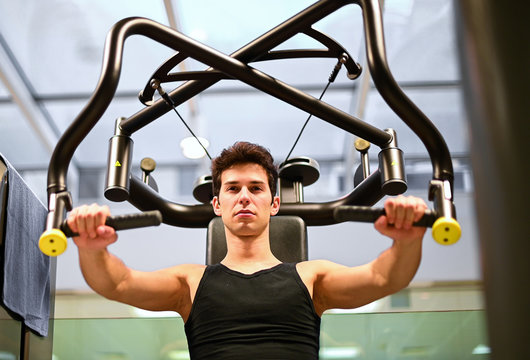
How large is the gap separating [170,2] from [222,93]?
120cm

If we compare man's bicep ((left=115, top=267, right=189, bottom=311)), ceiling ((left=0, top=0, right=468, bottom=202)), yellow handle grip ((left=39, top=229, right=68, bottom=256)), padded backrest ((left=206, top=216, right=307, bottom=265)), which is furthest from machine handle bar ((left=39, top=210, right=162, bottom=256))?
ceiling ((left=0, top=0, right=468, bottom=202))

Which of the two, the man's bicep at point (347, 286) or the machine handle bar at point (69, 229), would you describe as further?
the man's bicep at point (347, 286)

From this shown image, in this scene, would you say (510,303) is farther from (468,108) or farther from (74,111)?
(74,111)

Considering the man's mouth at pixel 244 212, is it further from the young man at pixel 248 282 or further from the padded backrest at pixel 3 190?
the padded backrest at pixel 3 190

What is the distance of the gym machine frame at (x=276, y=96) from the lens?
149 centimetres

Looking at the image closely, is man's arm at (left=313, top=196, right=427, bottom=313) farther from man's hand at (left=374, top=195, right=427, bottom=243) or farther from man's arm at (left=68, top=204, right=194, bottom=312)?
man's arm at (left=68, top=204, right=194, bottom=312)

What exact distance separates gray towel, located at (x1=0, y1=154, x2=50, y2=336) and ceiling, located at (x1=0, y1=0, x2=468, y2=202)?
7.67ft

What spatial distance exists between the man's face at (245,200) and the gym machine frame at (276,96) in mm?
217

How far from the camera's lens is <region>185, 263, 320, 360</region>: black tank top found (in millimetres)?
1759

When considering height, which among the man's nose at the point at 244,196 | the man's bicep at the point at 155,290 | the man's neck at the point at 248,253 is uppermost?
the man's nose at the point at 244,196

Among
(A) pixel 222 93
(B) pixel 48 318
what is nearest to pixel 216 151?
(A) pixel 222 93

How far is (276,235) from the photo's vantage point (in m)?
2.27

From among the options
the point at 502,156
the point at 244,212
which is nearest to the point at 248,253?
the point at 244,212

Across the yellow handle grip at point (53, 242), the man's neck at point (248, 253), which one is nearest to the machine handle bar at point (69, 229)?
the yellow handle grip at point (53, 242)
